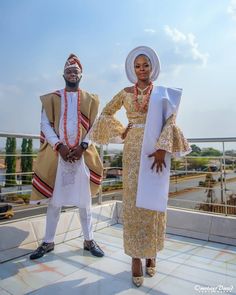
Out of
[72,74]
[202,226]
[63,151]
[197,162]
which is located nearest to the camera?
[63,151]

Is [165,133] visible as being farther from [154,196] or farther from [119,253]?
[119,253]

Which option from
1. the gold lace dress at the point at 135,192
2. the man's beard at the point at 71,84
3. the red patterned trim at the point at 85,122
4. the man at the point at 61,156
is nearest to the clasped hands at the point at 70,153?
the man at the point at 61,156

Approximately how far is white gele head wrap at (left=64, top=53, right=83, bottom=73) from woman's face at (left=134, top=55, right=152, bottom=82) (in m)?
0.62

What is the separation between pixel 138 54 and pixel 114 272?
1.58 metres

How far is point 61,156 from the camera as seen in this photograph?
2.34 metres

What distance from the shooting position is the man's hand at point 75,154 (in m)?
2.33

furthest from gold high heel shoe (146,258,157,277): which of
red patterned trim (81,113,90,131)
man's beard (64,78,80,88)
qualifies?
man's beard (64,78,80,88)

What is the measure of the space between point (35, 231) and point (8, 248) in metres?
0.30

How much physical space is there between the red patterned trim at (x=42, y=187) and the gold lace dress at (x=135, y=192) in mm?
701

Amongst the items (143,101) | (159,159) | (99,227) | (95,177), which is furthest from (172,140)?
(99,227)

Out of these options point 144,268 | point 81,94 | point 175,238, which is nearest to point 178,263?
point 144,268

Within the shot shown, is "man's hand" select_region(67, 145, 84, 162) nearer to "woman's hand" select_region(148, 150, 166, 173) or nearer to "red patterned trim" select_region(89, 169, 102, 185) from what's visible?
"red patterned trim" select_region(89, 169, 102, 185)

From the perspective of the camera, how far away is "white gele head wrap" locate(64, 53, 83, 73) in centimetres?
246

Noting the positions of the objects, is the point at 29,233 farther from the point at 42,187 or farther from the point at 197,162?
the point at 197,162
